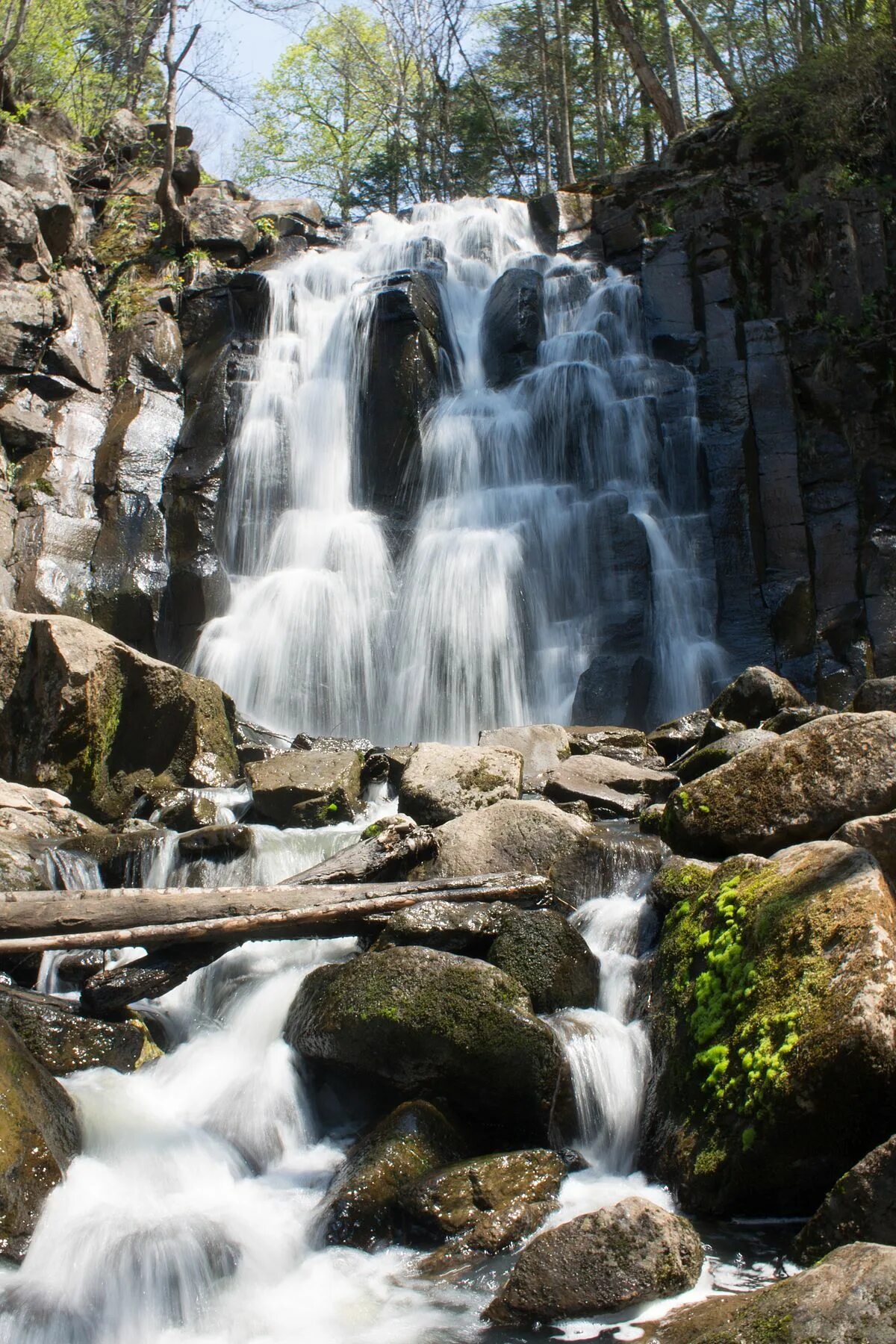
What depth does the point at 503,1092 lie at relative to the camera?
4.81 metres

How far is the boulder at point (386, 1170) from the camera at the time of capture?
13.9ft

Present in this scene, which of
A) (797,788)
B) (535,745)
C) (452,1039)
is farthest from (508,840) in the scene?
(535,745)

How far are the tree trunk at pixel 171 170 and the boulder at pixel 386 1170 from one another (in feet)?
62.8

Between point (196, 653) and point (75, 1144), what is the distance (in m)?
9.76

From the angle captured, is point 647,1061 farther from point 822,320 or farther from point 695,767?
point 822,320

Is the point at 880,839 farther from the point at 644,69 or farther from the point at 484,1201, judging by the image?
the point at 644,69

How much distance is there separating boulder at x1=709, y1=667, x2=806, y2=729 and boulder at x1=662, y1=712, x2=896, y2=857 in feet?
11.4

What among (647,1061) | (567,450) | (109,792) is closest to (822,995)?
(647,1061)

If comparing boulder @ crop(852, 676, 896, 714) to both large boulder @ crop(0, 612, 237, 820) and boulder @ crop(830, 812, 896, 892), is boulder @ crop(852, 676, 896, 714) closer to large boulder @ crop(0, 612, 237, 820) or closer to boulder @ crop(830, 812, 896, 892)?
boulder @ crop(830, 812, 896, 892)

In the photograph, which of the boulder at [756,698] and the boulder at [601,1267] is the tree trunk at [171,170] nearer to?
the boulder at [756,698]

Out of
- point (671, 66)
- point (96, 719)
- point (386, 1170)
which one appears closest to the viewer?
point (386, 1170)

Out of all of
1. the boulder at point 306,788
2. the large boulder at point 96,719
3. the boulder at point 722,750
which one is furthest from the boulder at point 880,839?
the large boulder at point 96,719

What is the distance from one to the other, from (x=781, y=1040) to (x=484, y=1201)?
135 cm

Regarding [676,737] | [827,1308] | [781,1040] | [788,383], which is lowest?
[827,1308]
